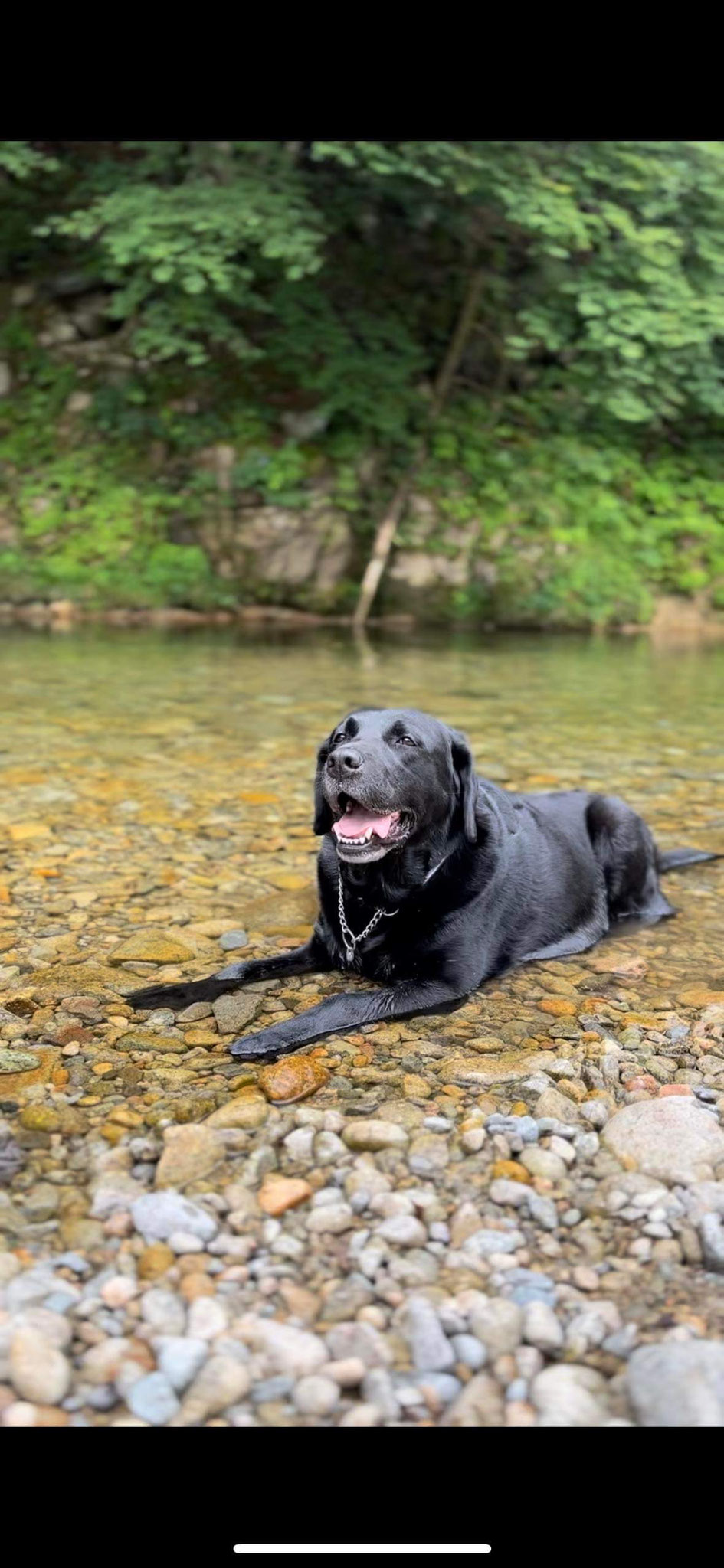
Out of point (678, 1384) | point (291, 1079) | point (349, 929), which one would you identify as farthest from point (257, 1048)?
point (678, 1384)

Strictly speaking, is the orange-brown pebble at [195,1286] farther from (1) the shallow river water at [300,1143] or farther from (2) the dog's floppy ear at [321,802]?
(2) the dog's floppy ear at [321,802]

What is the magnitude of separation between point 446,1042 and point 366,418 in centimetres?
1113

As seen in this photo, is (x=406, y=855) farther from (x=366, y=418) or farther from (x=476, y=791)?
(x=366, y=418)

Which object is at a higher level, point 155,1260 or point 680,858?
point 155,1260

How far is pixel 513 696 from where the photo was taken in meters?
8.80

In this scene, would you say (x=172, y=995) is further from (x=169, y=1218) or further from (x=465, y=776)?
(x=169, y=1218)

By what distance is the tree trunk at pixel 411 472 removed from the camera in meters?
13.0

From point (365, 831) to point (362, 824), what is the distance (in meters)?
0.02

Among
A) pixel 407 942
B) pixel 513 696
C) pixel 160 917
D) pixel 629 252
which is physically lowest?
pixel 513 696

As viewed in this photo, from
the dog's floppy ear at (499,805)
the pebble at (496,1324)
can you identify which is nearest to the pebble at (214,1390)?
the pebble at (496,1324)

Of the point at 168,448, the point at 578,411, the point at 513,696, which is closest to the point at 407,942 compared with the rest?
the point at 513,696

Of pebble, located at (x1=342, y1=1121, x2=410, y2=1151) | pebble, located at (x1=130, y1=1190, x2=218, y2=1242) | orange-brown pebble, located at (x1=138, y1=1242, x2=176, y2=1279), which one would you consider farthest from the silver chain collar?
orange-brown pebble, located at (x1=138, y1=1242, x2=176, y2=1279)

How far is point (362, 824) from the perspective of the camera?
319cm

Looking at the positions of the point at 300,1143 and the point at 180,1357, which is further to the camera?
the point at 300,1143
